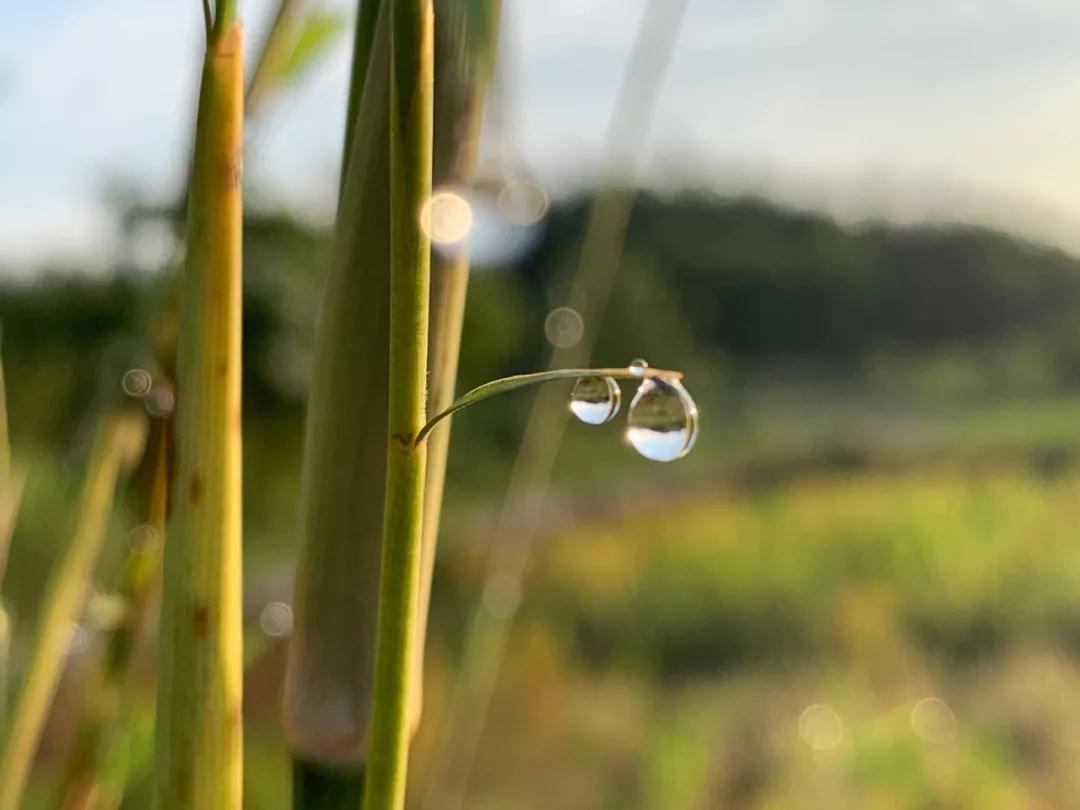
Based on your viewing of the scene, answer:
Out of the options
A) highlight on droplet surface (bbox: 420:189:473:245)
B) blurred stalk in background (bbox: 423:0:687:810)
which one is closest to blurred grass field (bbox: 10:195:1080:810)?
blurred stalk in background (bbox: 423:0:687:810)

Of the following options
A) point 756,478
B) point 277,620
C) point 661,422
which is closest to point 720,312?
point 756,478

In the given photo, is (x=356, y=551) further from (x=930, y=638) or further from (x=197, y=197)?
(x=930, y=638)

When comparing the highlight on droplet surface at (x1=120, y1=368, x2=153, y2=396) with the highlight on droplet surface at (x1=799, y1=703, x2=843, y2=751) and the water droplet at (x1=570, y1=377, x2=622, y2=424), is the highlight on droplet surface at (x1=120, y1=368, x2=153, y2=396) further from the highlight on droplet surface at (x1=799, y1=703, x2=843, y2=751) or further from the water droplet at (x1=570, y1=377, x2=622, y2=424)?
the highlight on droplet surface at (x1=799, y1=703, x2=843, y2=751)

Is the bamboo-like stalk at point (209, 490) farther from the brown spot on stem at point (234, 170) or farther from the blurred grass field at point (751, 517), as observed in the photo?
the blurred grass field at point (751, 517)

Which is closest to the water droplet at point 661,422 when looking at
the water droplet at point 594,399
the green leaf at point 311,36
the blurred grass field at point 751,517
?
the water droplet at point 594,399

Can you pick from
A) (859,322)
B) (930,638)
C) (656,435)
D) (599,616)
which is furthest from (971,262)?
(656,435)

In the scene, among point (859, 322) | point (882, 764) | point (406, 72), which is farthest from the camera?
point (859, 322)

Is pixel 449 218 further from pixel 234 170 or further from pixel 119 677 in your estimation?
pixel 119 677
